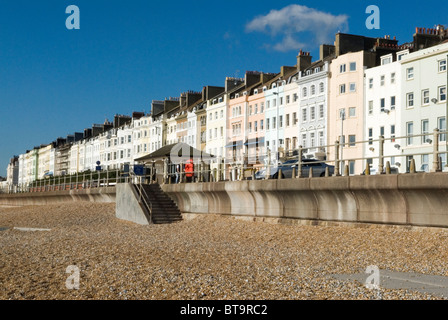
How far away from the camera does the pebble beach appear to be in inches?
415

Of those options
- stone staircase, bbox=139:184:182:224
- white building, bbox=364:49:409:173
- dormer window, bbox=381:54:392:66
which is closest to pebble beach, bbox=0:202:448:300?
stone staircase, bbox=139:184:182:224

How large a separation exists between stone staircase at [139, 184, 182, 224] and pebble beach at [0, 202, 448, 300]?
5.10 meters

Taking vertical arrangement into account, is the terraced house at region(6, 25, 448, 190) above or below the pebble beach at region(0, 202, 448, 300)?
above

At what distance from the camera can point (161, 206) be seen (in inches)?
1222

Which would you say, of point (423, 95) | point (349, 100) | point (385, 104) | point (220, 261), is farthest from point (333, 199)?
point (349, 100)

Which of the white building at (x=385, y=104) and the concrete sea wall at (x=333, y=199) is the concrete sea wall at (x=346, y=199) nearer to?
the concrete sea wall at (x=333, y=199)

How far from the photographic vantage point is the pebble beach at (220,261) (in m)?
10.5

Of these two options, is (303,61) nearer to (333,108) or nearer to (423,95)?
(333,108)

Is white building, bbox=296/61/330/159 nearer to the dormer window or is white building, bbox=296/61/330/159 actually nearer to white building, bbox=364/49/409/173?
white building, bbox=364/49/409/173

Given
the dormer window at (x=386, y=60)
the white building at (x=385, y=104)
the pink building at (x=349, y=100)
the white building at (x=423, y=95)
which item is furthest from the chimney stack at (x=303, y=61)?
the white building at (x=423, y=95)

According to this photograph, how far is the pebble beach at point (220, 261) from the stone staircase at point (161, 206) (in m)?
5.10

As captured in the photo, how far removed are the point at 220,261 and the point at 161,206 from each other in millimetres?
16864

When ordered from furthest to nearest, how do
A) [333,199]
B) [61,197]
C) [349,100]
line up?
[349,100] < [61,197] < [333,199]

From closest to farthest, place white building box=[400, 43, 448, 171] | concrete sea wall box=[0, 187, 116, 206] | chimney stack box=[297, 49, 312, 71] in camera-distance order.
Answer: concrete sea wall box=[0, 187, 116, 206]
white building box=[400, 43, 448, 171]
chimney stack box=[297, 49, 312, 71]
